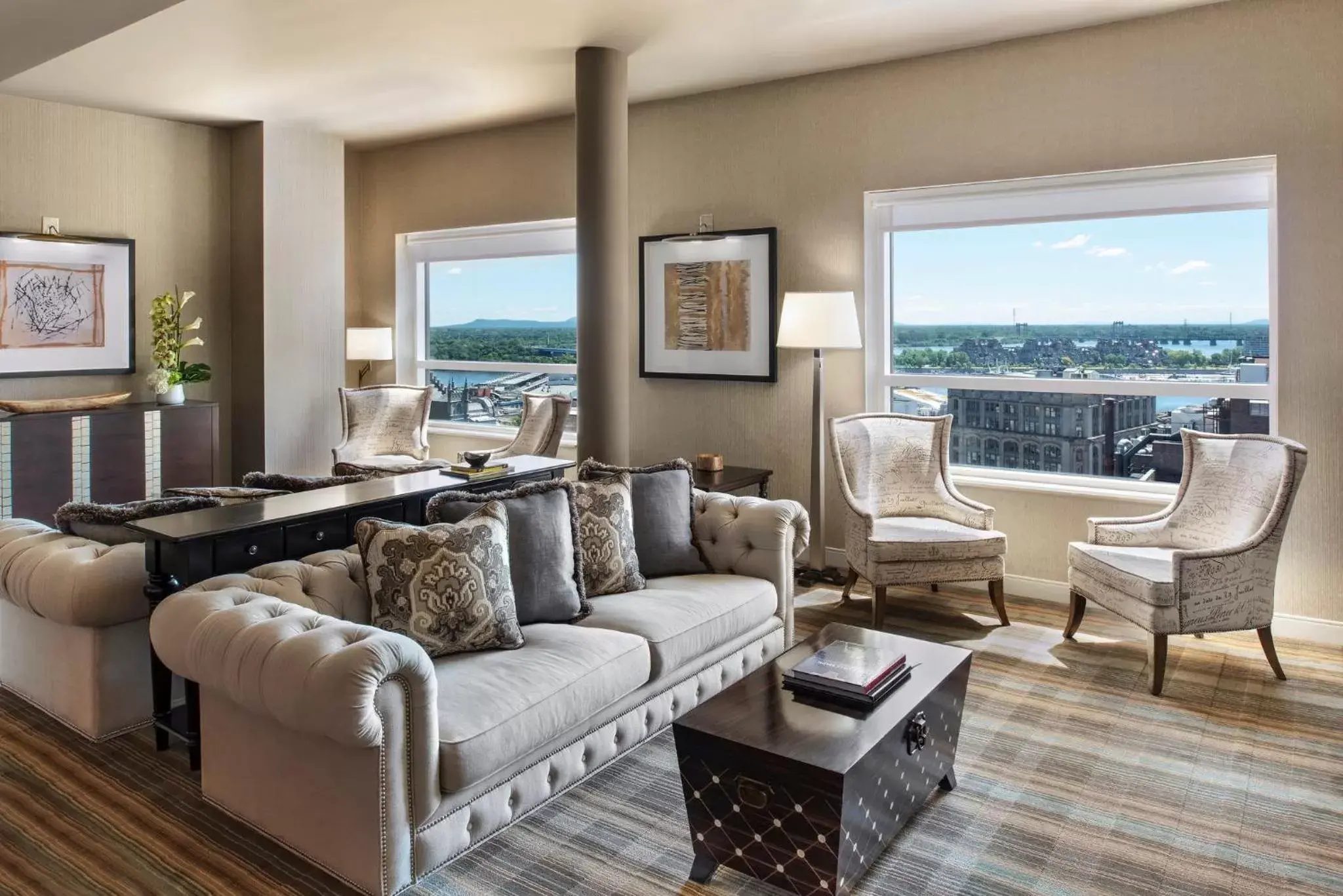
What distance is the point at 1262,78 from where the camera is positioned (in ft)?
13.6

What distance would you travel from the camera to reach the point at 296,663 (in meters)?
2.13

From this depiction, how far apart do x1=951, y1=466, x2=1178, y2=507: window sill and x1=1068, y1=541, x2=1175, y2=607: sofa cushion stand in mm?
563

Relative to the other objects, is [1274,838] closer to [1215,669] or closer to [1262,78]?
[1215,669]

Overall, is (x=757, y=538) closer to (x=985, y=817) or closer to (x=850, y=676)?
(x=850, y=676)

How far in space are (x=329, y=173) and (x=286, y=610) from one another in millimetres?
5106

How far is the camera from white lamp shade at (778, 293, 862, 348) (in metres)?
4.89

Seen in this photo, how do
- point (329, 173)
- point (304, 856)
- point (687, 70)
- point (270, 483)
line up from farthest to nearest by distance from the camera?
point (329, 173) < point (687, 70) < point (270, 483) < point (304, 856)

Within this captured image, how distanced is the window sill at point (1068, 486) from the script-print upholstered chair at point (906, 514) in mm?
279

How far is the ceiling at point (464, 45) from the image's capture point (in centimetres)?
423

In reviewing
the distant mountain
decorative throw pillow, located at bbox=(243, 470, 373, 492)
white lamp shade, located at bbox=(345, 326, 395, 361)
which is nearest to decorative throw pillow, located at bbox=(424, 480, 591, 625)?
decorative throw pillow, located at bbox=(243, 470, 373, 492)

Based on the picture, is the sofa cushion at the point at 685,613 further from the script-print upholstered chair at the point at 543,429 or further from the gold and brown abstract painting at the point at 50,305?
the gold and brown abstract painting at the point at 50,305

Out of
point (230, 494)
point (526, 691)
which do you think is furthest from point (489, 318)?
point (526, 691)

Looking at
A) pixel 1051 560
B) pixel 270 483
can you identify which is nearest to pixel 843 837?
pixel 270 483

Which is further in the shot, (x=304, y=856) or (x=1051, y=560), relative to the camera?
(x=1051, y=560)
